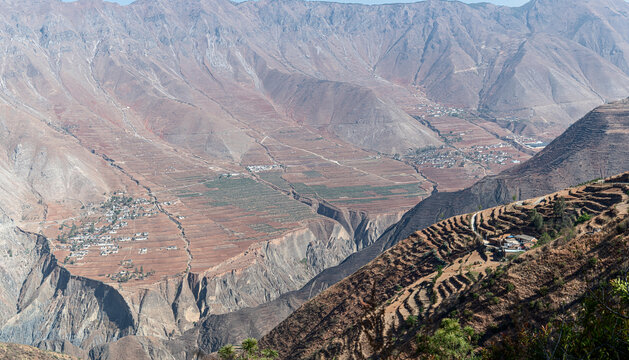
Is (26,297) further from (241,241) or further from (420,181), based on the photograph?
(420,181)

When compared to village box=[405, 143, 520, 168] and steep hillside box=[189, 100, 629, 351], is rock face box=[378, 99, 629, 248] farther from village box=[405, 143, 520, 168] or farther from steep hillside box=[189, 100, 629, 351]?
village box=[405, 143, 520, 168]

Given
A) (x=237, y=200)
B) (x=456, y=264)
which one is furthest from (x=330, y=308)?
(x=237, y=200)

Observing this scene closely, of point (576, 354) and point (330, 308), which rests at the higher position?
point (576, 354)

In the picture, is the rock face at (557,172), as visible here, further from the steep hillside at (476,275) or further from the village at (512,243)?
the village at (512,243)

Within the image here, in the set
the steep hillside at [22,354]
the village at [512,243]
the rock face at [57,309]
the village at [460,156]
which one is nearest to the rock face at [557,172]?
the village at [512,243]

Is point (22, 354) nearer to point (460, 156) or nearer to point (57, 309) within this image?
point (57, 309)

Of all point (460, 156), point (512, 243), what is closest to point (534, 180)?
point (512, 243)

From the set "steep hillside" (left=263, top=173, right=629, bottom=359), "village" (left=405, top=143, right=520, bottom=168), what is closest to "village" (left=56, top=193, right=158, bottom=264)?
"steep hillside" (left=263, top=173, right=629, bottom=359)

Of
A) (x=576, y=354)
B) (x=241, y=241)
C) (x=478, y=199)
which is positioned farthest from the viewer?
(x=241, y=241)
